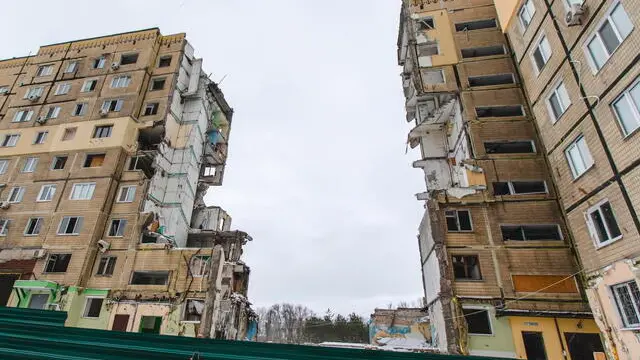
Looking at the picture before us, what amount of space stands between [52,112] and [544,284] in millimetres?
41494

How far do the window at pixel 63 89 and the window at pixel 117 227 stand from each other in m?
16.0

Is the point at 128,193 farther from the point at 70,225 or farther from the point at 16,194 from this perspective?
the point at 16,194

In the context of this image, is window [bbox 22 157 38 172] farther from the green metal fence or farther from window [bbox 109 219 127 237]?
the green metal fence

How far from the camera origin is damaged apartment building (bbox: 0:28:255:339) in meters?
23.9

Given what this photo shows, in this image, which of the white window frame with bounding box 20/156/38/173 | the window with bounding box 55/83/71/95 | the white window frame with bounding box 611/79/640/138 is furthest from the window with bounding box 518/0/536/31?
the window with bounding box 55/83/71/95

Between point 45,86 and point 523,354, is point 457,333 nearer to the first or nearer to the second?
point 523,354

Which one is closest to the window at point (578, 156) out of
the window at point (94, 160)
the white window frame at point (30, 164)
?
the window at point (94, 160)

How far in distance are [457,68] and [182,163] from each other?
24587mm

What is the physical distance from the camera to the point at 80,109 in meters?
32.3

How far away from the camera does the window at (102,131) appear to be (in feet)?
99.2

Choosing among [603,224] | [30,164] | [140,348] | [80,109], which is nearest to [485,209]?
[603,224]

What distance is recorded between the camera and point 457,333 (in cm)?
1891

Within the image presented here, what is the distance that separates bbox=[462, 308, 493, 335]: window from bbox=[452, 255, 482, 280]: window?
1892mm

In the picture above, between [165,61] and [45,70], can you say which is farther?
[45,70]
